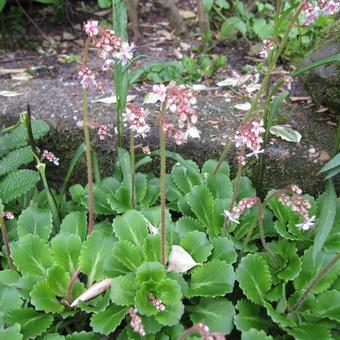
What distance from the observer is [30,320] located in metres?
1.97

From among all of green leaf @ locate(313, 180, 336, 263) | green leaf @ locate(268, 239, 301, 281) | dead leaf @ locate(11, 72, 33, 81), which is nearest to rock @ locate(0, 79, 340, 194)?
dead leaf @ locate(11, 72, 33, 81)

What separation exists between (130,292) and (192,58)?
68.5 inches

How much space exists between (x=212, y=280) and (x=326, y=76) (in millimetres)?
1158

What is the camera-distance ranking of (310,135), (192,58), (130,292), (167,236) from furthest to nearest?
1. (192,58)
2. (310,135)
3. (167,236)
4. (130,292)

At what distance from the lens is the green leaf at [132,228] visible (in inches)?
84.5

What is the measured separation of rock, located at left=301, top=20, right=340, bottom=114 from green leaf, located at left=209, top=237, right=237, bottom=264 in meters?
0.95

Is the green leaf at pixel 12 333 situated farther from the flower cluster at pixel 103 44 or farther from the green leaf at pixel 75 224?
the flower cluster at pixel 103 44

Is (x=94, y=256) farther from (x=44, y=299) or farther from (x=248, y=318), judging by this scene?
(x=248, y=318)

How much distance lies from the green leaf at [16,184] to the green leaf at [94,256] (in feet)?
1.58

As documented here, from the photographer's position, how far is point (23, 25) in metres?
3.69

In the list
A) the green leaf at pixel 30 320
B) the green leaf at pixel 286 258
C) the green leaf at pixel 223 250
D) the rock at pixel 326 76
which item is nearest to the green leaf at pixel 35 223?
the green leaf at pixel 30 320

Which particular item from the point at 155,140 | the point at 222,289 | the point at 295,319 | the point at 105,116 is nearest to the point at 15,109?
the point at 105,116

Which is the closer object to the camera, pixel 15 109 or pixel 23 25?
pixel 15 109

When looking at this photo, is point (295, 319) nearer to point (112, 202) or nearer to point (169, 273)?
point (169, 273)
